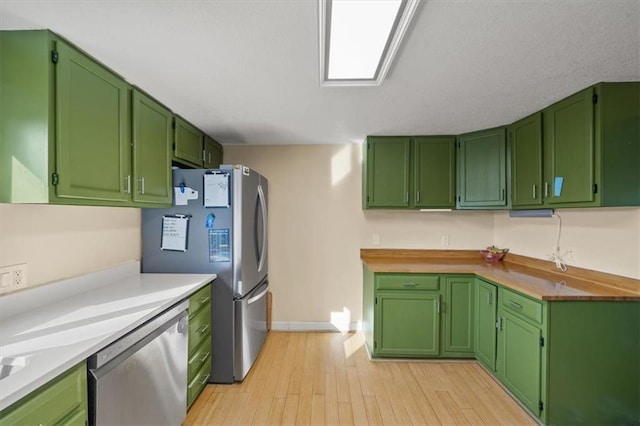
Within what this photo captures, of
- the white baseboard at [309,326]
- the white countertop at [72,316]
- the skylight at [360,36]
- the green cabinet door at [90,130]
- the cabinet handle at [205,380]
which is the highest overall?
the skylight at [360,36]

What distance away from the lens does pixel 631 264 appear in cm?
189

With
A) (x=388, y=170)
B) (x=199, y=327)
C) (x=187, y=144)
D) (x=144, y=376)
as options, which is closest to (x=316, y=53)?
(x=187, y=144)

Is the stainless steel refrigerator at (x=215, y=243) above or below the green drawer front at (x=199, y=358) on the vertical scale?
above

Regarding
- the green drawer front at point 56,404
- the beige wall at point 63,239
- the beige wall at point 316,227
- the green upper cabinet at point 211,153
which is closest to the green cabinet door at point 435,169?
the beige wall at point 316,227

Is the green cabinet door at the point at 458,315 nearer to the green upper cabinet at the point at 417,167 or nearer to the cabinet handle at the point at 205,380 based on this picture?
the green upper cabinet at the point at 417,167

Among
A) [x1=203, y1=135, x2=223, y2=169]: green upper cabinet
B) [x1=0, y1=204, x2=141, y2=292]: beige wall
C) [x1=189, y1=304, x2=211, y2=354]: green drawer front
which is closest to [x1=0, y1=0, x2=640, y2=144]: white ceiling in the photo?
[x1=203, y1=135, x2=223, y2=169]: green upper cabinet

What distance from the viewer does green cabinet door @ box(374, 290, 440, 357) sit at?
8.54ft

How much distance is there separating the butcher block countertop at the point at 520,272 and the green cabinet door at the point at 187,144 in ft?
6.48

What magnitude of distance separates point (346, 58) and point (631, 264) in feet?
7.59

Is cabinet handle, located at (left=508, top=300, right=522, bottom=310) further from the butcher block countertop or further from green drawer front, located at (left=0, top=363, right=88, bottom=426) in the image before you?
green drawer front, located at (left=0, top=363, right=88, bottom=426)

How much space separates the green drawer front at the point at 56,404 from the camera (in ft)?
2.82

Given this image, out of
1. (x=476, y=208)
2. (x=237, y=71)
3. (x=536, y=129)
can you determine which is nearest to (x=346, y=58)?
(x=237, y=71)

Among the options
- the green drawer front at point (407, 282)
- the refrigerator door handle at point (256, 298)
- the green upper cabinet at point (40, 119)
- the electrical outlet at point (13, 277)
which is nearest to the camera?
the green upper cabinet at point (40, 119)

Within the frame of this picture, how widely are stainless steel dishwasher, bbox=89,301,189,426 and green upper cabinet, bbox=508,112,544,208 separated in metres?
2.83
